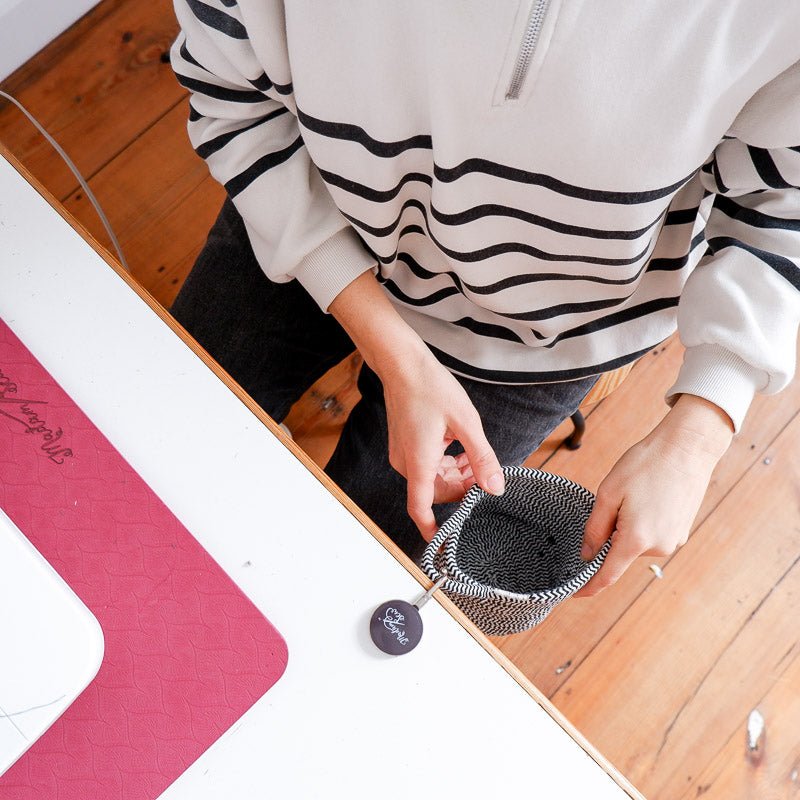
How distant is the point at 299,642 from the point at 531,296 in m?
0.33

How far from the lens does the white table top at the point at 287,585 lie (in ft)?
1.67

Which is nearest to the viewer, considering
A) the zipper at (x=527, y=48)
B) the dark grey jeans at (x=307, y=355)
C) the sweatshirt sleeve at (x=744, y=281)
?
the zipper at (x=527, y=48)

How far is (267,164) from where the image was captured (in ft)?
2.09

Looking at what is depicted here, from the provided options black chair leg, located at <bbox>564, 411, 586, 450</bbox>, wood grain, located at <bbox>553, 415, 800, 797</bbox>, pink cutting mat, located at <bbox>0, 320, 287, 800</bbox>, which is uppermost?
pink cutting mat, located at <bbox>0, 320, 287, 800</bbox>

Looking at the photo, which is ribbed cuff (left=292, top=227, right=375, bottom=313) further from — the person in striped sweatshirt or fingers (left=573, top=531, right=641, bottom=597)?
fingers (left=573, top=531, right=641, bottom=597)

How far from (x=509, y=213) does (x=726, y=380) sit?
0.21 meters

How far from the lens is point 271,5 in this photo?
1.73 ft

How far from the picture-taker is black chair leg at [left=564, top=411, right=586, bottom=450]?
113cm

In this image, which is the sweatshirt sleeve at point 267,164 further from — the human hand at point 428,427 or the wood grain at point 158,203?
the wood grain at point 158,203

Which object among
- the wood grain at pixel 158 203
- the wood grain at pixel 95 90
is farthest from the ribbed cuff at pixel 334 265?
the wood grain at pixel 95 90

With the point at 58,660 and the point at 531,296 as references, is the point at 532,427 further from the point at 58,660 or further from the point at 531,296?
the point at 58,660

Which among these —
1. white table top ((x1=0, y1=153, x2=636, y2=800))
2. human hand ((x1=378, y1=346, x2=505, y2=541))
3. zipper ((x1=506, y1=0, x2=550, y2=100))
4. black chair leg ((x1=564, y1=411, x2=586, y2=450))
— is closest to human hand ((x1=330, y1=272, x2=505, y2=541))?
human hand ((x1=378, y1=346, x2=505, y2=541))

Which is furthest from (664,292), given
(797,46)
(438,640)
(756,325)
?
(438,640)

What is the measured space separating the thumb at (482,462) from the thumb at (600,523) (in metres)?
0.07
